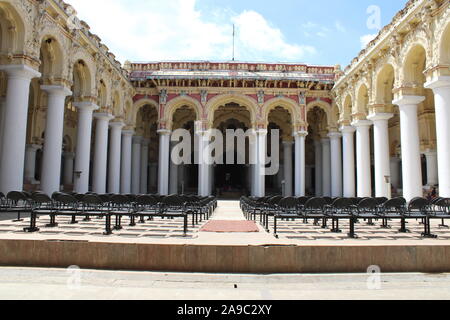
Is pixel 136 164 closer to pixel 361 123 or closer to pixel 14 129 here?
pixel 14 129

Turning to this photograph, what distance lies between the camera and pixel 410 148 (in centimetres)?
1402

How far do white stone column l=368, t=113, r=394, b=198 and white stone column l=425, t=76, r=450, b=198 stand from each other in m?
4.67

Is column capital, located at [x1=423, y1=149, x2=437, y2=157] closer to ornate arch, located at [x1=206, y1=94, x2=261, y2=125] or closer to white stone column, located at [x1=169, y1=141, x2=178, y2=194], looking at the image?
ornate arch, located at [x1=206, y1=94, x2=261, y2=125]

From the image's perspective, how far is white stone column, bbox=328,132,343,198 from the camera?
23344mm

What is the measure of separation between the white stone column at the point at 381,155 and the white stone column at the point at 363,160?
1.77m

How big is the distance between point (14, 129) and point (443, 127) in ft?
49.5

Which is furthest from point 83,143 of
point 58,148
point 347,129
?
point 347,129

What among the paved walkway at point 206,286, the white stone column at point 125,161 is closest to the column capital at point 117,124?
the white stone column at point 125,161

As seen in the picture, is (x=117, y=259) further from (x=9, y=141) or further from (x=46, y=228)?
(x=9, y=141)

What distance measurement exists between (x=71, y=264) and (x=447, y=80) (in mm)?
12824

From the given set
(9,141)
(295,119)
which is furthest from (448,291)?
(295,119)

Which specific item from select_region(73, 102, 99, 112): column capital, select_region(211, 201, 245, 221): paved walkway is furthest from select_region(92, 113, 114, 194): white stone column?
select_region(211, 201, 245, 221): paved walkway

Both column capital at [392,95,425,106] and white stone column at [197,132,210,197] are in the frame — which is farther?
white stone column at [197,132,210,197]

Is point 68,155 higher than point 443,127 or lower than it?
higher
